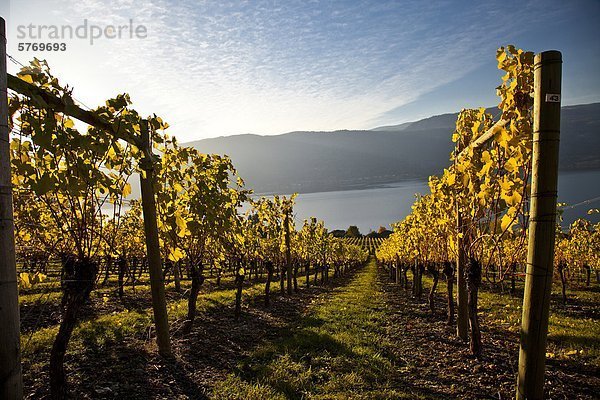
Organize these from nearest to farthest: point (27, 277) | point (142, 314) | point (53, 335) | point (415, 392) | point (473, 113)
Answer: point (27, 277) → point (415, 392) → point (473, 113) → point (53, 335) → point (142, 314)

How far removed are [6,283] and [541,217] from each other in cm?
347

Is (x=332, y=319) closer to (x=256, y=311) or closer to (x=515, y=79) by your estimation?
(x=256, y=311)

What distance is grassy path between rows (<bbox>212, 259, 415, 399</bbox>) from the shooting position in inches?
183

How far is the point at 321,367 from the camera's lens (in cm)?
573

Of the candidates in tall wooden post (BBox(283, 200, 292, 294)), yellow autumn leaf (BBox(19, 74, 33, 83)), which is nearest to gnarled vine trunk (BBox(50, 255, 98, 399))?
yellow autumn leaf (BBox(19, 74, 33, 83))

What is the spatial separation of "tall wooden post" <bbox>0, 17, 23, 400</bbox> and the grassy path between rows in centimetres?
328

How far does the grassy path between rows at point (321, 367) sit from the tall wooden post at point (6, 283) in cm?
328

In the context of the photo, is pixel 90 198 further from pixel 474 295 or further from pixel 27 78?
pixel 474 295

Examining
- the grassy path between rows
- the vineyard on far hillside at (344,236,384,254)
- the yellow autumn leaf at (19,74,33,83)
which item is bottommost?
the vineyard on far hillside at (344,236,384,254)

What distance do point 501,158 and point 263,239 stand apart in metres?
12.9

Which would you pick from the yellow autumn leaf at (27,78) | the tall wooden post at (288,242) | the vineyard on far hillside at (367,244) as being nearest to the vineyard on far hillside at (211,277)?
the yellow autumn leaf at (27,78)

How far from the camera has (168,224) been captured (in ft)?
20.1

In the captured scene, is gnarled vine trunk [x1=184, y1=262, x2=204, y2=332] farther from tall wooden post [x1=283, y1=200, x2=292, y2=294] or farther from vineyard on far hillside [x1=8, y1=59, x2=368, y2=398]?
tall wooden post [x1=283, y1=200, x2=292, y2=294]

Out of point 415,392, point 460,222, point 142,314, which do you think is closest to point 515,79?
point 460,222
